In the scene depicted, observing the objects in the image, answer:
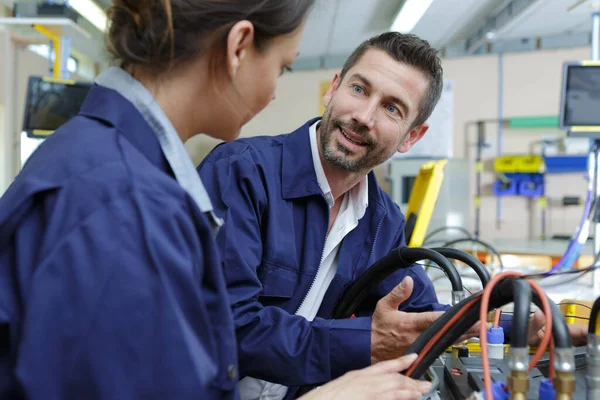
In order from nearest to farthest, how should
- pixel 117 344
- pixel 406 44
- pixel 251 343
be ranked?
pixel 117 344
pixel 251 343
pixel 406 44

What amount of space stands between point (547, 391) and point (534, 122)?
21.8 feet

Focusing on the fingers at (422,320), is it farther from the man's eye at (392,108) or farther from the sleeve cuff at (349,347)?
the man's eye at (392,108)

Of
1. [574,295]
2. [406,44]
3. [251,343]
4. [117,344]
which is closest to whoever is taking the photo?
[117,344]

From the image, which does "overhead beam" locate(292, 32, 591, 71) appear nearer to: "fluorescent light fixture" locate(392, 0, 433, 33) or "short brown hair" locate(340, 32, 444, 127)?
"fluorescent light fixture" locate(392, 0, 433, 33)

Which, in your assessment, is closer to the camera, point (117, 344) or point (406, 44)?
point (117, 344)

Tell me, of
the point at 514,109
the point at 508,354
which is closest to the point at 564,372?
the point at 508,354

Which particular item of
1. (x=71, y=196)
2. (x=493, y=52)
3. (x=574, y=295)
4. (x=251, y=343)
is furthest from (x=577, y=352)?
(x=493, y=52)

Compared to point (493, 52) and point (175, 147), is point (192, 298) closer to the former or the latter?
point (175, 147)

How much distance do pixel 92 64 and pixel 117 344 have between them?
22.7ft

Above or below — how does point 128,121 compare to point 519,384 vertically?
above

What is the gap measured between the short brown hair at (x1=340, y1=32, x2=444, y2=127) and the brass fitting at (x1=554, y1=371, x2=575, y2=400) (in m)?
1.01

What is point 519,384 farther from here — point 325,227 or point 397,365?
point 325,227

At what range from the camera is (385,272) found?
118cm

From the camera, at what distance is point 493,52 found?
270 inches
